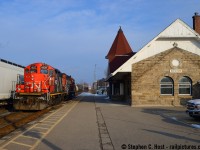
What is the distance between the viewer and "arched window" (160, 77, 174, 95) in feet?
97.5

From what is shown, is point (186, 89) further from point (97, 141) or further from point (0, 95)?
point (97, 141)

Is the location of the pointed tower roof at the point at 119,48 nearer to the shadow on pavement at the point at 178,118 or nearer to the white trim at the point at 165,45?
the white trim at the point at 165,45

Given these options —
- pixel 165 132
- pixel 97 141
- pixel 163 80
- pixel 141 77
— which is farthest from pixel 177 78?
pixel 97 141

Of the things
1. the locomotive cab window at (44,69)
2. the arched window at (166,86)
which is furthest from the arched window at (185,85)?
the locomotive cab window at (44,69)

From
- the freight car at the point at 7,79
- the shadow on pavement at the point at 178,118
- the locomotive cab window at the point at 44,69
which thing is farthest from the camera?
the locomotive cab window at the point at 44,69

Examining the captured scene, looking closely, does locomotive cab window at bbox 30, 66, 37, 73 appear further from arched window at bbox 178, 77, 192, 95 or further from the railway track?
arched window at bbox 178, 77, 192, 95

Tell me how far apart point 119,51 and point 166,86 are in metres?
17.9

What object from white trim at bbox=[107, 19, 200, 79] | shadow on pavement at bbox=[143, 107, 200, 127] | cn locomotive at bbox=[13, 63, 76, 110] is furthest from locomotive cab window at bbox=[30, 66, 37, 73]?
shadow on pavement at bbox=[143, 107, 200, 127]

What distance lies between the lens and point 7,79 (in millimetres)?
27156

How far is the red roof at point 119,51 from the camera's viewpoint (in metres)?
44.8

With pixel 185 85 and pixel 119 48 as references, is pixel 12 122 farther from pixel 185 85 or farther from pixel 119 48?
pixel 119 48

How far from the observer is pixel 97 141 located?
11172 millimetres

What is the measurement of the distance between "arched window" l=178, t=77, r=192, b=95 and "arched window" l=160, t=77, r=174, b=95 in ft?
2.63

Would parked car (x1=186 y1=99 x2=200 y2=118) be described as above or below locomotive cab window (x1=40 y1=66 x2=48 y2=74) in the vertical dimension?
below
